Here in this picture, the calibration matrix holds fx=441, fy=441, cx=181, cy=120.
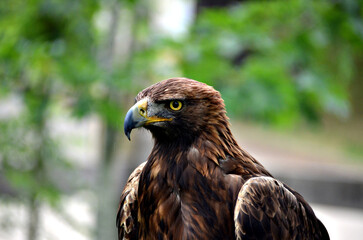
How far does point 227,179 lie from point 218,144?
0.64ft

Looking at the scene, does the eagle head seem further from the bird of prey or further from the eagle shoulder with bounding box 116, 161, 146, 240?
the eagle shoulder with bounding box 116, 161, 146, 240

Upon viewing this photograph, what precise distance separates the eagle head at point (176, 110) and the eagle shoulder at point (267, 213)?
1.30 ft

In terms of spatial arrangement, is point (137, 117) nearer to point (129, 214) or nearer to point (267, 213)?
point (129, 214)

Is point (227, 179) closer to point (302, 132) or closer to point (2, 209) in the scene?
point (2, 209)

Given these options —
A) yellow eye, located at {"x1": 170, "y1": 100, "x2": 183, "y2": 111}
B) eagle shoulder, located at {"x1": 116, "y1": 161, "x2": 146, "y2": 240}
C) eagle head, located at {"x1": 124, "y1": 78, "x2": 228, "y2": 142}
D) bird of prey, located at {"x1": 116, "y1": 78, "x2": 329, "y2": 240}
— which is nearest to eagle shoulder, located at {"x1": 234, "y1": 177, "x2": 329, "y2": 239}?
bird of prey, located at {"x1": 116, "y1": 78, "x2": 329, "y2": 240}

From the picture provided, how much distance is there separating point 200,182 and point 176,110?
39cm

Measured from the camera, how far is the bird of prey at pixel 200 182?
2.19 meters

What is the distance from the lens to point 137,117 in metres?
2.19

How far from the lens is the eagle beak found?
7.16 feet

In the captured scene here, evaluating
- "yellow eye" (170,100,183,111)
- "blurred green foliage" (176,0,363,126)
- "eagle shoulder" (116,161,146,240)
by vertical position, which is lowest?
"eagle shoulder" (116,161,146,240)

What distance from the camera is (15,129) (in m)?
5.13

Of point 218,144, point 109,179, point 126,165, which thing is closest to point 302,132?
point 126,165

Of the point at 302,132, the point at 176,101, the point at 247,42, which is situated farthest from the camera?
the point at 302,132

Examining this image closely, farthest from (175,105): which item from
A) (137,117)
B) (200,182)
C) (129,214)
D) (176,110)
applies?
(129,214)
